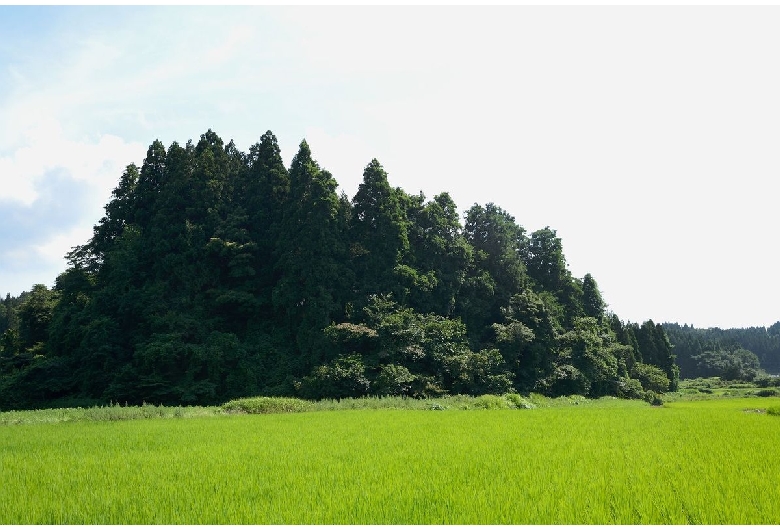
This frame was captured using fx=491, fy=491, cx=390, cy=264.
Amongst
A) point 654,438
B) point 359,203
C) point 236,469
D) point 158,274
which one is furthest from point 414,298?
point 236,469

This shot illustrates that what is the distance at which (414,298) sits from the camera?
1278 inches

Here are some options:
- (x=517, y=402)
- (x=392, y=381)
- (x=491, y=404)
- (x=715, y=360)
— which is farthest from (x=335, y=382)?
(x=715, y=360)

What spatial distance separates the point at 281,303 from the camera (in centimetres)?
3011

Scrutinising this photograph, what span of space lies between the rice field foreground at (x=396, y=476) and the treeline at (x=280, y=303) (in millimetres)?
15240

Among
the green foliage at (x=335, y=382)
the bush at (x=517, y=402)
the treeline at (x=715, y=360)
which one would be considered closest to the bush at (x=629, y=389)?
the bush at (x=517, y=402)

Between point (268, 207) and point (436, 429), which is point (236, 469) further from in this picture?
point (268, 207)

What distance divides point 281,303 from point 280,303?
3.4 inches

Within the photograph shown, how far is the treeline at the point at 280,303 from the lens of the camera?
27719 millimetres

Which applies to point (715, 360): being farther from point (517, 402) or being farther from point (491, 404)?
point (491, 404)

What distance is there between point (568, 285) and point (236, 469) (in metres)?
39.6

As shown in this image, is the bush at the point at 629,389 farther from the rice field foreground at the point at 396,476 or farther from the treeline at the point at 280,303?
the rice field foreground at the point at 396,476

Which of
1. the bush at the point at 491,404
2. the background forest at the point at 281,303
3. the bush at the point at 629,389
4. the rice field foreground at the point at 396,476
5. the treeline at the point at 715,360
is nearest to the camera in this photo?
the rice field foreground at the point at 396,476

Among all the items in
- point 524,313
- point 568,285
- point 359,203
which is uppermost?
point 359,203

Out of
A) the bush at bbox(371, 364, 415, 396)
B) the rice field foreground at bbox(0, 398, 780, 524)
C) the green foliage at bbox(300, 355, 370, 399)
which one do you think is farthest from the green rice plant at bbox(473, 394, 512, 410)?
the rice field foreground at bbox(0, 398, 780, 524)
